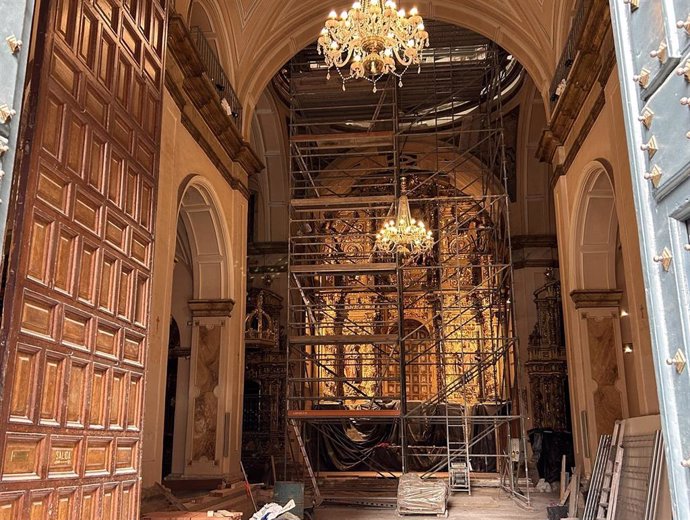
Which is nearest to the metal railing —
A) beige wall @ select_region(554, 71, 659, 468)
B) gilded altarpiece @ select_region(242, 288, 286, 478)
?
beige wall @ select_region(554, 71, 659, 468)

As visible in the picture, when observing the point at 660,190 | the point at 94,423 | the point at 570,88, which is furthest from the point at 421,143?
the point at 660,190

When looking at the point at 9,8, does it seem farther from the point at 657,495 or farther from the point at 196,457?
the point at 196,457

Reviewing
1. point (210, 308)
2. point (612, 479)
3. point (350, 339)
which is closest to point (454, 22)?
point (350, 339)

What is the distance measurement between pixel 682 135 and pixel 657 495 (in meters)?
4.58

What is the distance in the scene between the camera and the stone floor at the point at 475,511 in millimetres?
9594

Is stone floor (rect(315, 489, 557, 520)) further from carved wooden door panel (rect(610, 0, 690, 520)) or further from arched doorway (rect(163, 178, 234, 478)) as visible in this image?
carved wooden door panel (rect(610, 0, 690, 520))

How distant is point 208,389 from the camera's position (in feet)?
36.6

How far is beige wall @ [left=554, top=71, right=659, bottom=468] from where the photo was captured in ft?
24.5

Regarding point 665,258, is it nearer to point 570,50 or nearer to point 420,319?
point 570,50

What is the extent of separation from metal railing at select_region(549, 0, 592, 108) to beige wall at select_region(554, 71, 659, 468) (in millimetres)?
761

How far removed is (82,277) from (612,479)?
18.5 feet

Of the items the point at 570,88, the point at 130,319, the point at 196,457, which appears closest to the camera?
the point at 130,319

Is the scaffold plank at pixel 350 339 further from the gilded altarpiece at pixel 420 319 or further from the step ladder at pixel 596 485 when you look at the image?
the gilded altarpiece at pixel 420 319

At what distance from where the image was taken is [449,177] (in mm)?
18172
